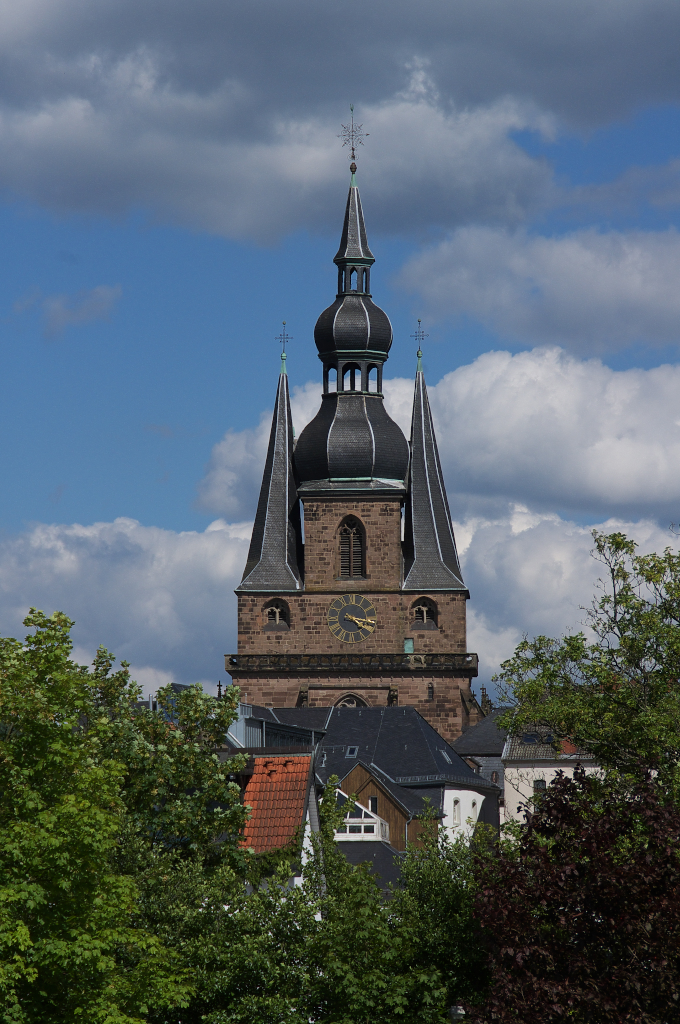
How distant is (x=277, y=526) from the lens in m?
86.7

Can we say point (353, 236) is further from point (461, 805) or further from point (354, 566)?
point (461, 805)

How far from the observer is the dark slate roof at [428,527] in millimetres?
84688

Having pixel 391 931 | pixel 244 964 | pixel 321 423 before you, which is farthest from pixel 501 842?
pixel 321 423

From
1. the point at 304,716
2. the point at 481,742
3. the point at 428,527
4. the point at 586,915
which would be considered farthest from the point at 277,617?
the point at 586,915

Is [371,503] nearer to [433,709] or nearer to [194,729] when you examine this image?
[433,709]

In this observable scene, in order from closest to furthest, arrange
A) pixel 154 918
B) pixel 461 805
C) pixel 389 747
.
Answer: pixel 154 918
pixel 389 747
pixel 461 805

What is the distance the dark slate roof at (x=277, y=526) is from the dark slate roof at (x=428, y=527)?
17.9 feet

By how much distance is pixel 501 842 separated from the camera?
988 inches

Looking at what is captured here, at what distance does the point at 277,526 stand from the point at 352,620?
619cm

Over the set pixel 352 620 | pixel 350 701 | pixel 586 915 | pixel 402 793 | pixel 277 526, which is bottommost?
pixel 586 915

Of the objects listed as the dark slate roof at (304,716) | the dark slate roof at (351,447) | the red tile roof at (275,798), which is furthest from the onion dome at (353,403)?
the red tile roof at (275,798)

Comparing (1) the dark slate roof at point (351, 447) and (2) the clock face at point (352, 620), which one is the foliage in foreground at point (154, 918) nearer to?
(2) the clock face at point (352, 620)

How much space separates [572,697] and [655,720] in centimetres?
237

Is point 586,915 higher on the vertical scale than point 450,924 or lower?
lower
